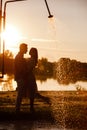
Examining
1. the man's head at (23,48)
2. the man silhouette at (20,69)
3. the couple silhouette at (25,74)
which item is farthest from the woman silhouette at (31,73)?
the man's head at (23,48)

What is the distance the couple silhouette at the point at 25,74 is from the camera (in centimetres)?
1686

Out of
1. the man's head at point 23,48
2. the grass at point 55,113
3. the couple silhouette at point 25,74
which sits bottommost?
the grass at point 55,113

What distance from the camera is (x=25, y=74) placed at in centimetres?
1719

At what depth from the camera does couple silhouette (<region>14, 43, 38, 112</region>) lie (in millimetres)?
16858

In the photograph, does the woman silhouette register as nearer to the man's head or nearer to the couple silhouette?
the couple silhouette

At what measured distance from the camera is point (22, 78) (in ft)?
55.9

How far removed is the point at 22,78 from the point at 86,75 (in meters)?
57.1

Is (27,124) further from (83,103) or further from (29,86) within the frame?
(83,103)

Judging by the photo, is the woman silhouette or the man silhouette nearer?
the man silhouette

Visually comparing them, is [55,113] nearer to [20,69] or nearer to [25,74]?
[25,74]

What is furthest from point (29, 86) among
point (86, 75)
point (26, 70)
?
point (86, 75)

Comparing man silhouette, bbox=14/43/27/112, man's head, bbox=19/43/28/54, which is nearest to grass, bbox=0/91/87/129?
man silhouette, bbox=14/43/27/112

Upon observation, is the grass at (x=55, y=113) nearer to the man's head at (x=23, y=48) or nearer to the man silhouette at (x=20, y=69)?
the man silhouette at (x=20, y=69)

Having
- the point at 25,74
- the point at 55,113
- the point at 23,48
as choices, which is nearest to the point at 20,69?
the point at 25,74
